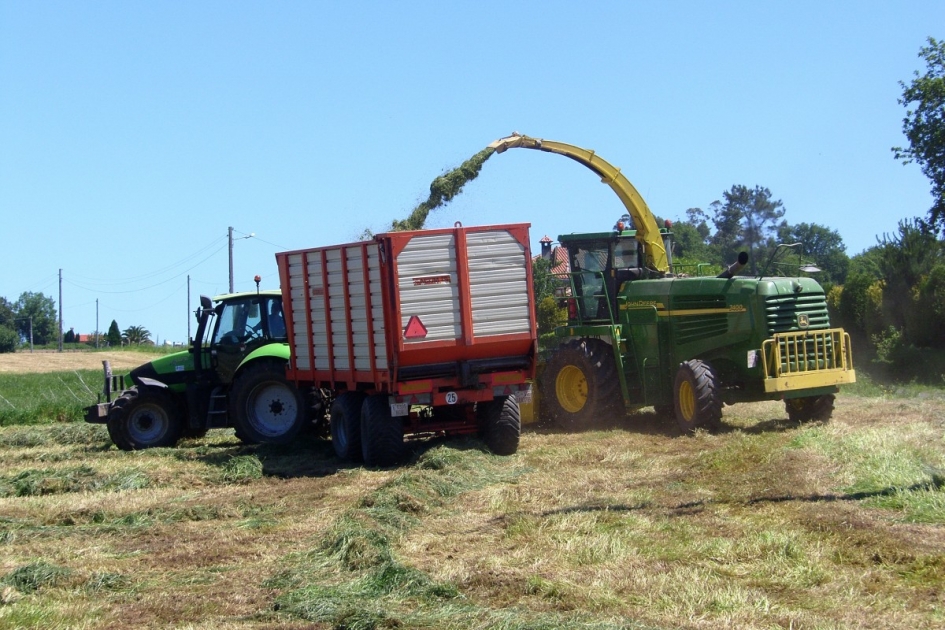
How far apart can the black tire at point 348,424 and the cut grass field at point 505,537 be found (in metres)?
0.26

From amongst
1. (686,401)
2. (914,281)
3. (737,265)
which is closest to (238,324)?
(686,401)

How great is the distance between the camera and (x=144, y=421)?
1452 cm

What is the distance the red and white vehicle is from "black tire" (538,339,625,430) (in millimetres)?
2659

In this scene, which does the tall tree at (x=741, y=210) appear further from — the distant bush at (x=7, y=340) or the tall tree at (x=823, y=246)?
the distant bush at (x=7, y=340)

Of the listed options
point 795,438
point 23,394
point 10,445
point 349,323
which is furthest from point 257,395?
point 23,394

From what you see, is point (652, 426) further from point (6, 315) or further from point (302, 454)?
point (6, 315)

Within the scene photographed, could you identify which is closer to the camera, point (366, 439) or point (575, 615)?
point (575, 615)

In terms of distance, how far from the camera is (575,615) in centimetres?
552

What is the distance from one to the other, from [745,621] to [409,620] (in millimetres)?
1785

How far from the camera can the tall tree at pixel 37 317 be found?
107562 mm

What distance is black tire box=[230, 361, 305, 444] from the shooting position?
528 inches

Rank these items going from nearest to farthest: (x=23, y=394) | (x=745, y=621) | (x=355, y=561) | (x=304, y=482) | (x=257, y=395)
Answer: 1. (x=745, y=621)
2. (x=355, y=561)
3. (x=304, y=482)
4. (x=257, y=395)
5. (x=23, y=394)

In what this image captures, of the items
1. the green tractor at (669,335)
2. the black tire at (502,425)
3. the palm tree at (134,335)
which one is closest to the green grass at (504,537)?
the black tire at (502,425)

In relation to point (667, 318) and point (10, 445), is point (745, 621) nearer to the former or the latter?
point (667, 318)
